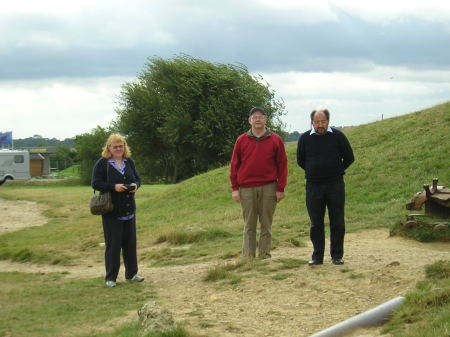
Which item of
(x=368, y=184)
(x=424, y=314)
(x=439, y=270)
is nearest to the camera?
(x=424, y=314)

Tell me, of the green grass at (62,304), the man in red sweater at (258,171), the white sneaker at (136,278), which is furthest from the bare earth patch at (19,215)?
the man in red sweater at (258,171)

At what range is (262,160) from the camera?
355 inches

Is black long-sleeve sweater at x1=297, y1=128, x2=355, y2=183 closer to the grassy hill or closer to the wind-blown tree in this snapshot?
the grassy hill

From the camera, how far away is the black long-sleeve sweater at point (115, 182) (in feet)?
29.5

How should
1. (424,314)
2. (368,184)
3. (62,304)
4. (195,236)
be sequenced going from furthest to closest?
(368,184), (195,236), (62,304), (424,314)

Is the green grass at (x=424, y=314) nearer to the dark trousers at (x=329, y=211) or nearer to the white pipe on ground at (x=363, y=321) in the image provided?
the white pipe on ground at (x=363, y=321)

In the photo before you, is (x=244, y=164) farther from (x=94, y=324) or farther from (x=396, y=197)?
(x=396, y=197)

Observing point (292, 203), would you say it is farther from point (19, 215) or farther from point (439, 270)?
point (19, 215)

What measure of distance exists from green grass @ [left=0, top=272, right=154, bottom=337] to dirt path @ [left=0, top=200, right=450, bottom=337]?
0.44 meters

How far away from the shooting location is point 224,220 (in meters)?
16.5

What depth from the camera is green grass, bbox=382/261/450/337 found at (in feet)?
17.2

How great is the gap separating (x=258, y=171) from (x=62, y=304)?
289 centimetres

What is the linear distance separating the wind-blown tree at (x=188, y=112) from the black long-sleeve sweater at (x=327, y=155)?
132ft

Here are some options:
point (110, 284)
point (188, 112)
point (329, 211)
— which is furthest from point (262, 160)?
point (188, 112)
